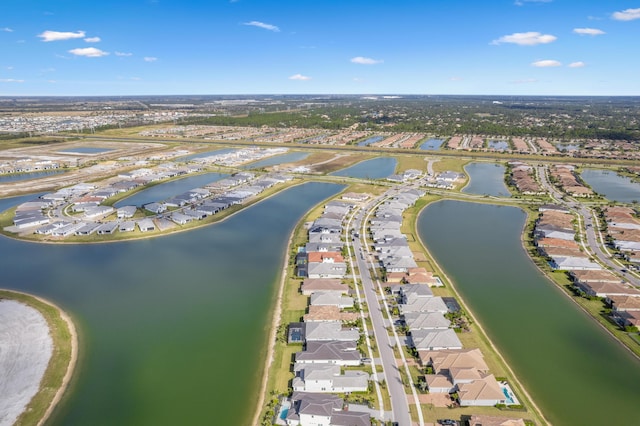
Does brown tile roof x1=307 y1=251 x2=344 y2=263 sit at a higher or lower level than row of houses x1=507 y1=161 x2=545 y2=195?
lower

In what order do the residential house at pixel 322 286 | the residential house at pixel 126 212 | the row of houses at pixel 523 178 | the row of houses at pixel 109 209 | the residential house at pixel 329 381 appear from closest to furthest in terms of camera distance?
1. the residential house at pixel 329 381
2. the residential house at pixel 322 286
3. the row of houses at pixel 109 209
4. the residential house at pixel 126 212
5. the row of houses at pixel 523 178

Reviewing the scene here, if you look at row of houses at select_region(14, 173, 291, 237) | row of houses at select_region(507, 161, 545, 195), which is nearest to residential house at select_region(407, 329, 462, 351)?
row of houses at select_region(14, 173, 291, 237)

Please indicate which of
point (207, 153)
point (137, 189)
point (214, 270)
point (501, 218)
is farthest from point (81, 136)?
point (501, 218)

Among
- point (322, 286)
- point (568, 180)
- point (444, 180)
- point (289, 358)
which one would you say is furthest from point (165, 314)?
point (568, 180)

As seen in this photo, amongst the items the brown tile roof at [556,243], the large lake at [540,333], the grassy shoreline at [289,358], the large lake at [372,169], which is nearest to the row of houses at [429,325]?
the grassy shoreline at [289,358]

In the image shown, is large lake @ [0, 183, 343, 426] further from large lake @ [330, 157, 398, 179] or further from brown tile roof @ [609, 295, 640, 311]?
large lake @ [330, 157, 398, 179]

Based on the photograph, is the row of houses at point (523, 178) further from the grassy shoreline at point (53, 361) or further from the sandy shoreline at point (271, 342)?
the grassy shoreline at point (53, 361)

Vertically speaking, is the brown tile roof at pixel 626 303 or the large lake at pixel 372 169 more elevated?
the large lake at pixel 372 169
